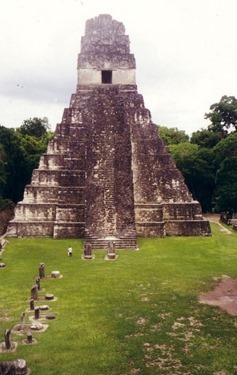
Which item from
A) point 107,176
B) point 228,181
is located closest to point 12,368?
point 107,176

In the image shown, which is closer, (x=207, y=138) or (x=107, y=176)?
(x=107, y=176)

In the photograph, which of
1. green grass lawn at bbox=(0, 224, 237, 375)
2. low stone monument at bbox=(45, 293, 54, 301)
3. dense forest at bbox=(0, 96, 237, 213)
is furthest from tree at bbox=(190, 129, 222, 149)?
low stone monument at bbox=(45, 293, 54, 301)

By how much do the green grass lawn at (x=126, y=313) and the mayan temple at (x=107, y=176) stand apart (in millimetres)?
2707

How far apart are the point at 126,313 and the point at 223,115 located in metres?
34.7

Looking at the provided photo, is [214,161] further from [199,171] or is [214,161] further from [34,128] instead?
[34,128]

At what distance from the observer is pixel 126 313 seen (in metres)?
12.2

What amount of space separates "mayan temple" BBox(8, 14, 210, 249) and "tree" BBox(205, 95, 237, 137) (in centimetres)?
1596

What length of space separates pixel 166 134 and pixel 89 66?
29.6 meters

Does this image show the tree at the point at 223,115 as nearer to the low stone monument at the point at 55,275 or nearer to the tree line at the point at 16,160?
the tree line at the point at 16,160

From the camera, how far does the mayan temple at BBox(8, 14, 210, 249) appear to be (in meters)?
23.2

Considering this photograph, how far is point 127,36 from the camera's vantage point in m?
31.2

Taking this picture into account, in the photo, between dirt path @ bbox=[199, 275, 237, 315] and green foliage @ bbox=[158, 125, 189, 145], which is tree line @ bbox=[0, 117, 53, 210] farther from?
dirt path @ bbox=[199, 275, 237, 315]

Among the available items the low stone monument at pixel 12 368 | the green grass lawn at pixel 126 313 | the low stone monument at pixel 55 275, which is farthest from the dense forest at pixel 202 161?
the low stone monument at pixel 12 368

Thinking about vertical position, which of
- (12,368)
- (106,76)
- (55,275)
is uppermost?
(106,76)
